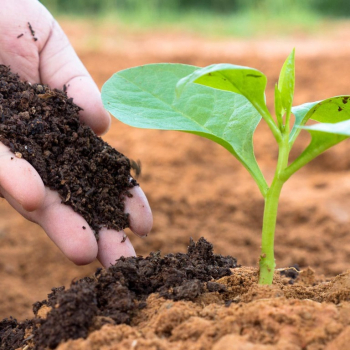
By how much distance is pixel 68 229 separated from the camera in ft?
3.95

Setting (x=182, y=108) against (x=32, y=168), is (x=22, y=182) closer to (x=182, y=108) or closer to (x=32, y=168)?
(x=32, y=168)

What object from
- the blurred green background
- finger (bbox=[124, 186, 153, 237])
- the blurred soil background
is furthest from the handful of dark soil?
the blurred green background

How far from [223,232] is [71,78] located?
107 cm

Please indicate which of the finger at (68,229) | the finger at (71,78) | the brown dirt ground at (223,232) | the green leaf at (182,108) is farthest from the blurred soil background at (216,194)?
the green leaf at (182,108)

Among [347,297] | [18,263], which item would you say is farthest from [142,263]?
Result: [18,263]

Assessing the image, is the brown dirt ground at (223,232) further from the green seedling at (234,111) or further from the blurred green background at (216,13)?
the blurred green background at (216,13)

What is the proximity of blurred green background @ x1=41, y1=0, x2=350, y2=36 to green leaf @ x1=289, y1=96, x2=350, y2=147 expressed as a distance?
6.39 meters

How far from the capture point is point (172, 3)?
9938 mm

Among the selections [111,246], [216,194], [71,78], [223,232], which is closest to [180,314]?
[111,246]

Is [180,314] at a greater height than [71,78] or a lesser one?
lesser

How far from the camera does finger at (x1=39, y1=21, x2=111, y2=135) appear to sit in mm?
1480

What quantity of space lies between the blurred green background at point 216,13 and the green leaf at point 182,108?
20.5 feet

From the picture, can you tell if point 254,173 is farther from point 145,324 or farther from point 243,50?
point 243,50

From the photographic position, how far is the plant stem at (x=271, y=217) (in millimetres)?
983
